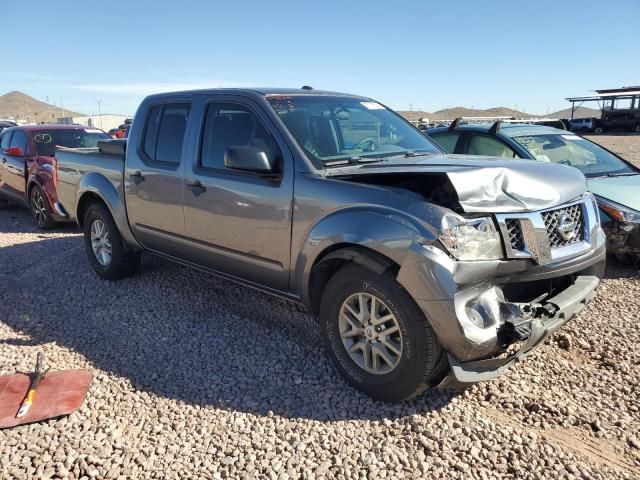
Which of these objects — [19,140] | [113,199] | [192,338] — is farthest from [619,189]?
[19,140]

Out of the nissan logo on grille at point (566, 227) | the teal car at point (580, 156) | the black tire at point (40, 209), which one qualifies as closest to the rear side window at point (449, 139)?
the teal car at point (580, 156)

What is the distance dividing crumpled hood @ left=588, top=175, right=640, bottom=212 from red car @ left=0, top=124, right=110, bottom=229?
7695mm

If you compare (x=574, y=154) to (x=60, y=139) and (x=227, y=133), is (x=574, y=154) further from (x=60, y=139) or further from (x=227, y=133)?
(x=60, y=139)

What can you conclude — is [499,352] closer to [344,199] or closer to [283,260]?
[344,199]

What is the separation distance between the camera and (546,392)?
3.36 meters

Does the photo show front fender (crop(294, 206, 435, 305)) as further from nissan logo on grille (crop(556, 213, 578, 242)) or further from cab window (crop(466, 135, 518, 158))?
cab window (crop(466, 135, 518, 158))

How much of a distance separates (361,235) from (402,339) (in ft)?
2.16

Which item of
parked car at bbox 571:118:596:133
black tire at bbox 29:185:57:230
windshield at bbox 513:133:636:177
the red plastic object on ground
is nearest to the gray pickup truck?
the red plastic object on ground

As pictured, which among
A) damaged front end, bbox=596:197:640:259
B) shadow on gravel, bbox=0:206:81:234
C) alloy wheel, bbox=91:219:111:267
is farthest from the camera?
shadow on gravel, bbox=0:206:81:234

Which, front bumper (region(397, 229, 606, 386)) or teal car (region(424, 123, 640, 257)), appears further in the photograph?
teal car (region(424, 123, 640, 257))

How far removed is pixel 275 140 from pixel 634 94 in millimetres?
42631

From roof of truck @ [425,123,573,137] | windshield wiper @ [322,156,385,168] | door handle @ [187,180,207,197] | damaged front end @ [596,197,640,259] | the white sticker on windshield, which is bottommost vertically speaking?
damaged front end @ [596,197,640,259]

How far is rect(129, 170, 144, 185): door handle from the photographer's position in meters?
5.01

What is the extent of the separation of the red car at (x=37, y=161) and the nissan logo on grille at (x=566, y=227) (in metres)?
7.65
